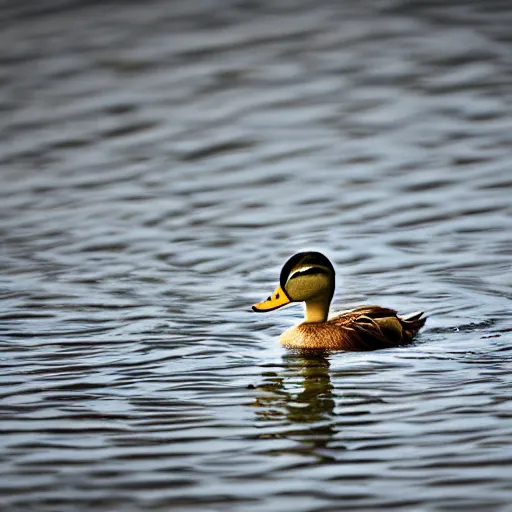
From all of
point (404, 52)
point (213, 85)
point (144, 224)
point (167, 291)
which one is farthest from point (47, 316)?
point (404, 52)

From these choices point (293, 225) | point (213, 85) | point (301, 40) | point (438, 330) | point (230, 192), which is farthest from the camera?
point (301, 40)

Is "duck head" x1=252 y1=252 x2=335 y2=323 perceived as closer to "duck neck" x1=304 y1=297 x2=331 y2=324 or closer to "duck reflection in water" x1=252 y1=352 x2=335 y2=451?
"duck neck" x1=304 y1=297 x2=331 y2=324

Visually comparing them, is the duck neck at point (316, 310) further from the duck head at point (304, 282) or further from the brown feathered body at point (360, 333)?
the brown feathered body at point (360, 333)

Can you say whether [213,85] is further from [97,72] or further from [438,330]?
[438,330]

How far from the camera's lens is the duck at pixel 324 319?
430 inches

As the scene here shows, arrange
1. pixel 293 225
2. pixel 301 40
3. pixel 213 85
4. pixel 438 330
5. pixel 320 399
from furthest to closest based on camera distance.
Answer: pixel 301 40 → pixel 213 85 → pixel 293 225 → pixel 438 330 → pixel 320 399

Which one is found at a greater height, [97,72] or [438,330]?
[97,72]

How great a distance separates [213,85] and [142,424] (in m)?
10.9

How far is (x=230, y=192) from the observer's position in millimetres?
15586

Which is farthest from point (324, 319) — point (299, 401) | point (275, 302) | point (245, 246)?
point (245, 246)

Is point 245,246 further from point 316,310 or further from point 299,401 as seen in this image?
point 299,401

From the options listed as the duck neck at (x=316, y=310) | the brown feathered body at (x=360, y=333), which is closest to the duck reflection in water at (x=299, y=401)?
the brown feathered body at (x=360, y=333)

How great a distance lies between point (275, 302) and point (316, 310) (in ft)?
1.20

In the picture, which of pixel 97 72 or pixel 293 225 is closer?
pixel 293 225
